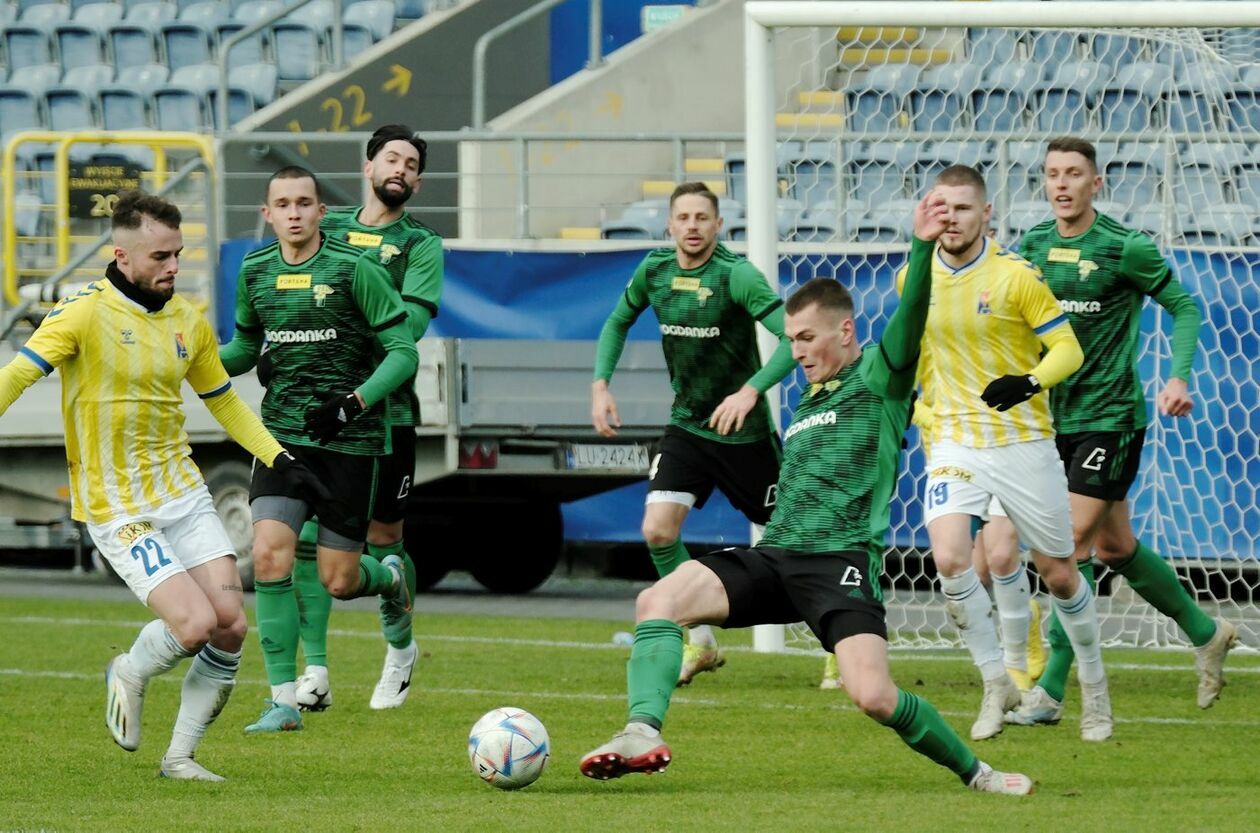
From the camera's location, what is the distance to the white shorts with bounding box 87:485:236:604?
259 inches

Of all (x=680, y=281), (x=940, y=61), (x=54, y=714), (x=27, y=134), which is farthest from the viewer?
(x=27, y=134)

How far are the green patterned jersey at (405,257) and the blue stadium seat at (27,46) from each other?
12.6 meters

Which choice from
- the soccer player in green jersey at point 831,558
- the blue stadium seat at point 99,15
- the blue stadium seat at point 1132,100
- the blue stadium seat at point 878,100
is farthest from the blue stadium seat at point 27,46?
the soccer player in green jersey at point 831,558

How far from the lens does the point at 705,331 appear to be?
30.4ft

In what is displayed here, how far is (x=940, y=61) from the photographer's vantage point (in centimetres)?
1416

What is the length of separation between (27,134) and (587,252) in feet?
14.1

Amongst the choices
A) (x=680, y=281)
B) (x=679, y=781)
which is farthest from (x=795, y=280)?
(x=679, y=781)

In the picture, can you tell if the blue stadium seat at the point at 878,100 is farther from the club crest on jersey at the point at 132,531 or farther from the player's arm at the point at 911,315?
the club crest on jersey at the point at 132,531

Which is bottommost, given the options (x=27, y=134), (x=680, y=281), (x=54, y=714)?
(x=54, y=714)

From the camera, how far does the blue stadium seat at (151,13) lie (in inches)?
797

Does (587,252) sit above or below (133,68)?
below

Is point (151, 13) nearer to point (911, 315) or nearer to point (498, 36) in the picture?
point (498, 36)

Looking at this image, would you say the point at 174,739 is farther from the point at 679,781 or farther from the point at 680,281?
the point at 680,281

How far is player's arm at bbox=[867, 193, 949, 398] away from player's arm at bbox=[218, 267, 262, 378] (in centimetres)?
300
